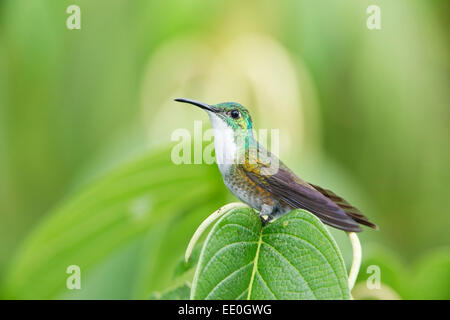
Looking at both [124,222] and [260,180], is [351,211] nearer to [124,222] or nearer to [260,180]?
[260,180]

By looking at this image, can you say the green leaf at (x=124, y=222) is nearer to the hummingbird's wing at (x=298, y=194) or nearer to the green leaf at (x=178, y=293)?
the green leaf at (x=178, y=293)

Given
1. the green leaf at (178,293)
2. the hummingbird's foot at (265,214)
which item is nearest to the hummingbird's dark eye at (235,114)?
the hummingbird's foot at (265,214)

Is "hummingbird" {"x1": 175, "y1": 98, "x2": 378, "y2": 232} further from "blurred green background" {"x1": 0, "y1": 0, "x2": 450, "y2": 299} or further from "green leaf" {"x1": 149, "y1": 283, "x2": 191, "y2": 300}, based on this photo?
"blurred green background" {"x1": 0, "y1": 0, "x2": 450, "y2": 299}

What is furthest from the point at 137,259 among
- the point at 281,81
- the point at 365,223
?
the point at 365,223

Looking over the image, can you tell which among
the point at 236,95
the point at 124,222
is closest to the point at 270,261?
the point at 124,222

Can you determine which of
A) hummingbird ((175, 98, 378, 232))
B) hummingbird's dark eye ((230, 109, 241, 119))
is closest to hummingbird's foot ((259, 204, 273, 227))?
hummingbird ((175, 98, 378, 232))

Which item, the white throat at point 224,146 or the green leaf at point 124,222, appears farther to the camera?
the green leaf at point 124,222
